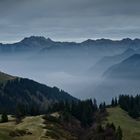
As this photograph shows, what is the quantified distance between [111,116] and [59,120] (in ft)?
121

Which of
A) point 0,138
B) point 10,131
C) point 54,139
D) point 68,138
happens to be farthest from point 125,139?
point 0,138

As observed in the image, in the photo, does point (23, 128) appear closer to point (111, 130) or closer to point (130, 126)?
point (111, 130)

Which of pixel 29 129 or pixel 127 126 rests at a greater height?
pixel 29 129

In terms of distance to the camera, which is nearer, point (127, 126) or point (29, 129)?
point (29, 129)

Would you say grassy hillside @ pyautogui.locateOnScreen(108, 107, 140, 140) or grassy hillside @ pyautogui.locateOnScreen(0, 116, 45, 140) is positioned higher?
grassy hillside @ pyautogui.locateOnScreen(0, 116, 45, 140)

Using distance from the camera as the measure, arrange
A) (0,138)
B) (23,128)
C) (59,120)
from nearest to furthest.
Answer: (0,138) → (23,128) → (59,120)

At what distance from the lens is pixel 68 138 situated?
13750 centimetres

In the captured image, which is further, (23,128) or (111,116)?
(111,116)

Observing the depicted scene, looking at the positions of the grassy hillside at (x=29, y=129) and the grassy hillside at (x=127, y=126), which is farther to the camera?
the grassy hillside at (x=127, y=126)

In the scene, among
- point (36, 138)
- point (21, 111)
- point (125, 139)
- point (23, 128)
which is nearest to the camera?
point (36, 138)

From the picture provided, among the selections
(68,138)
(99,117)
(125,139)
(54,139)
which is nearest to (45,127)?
(68,138)

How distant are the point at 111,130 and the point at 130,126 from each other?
39300 mm

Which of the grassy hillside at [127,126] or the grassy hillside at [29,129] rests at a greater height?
the grassy hillside at [29,129]

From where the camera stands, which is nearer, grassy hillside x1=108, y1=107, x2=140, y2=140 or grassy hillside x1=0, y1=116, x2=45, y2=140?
grassy hillside x1=0, y1=116, x2=45, y2=140
